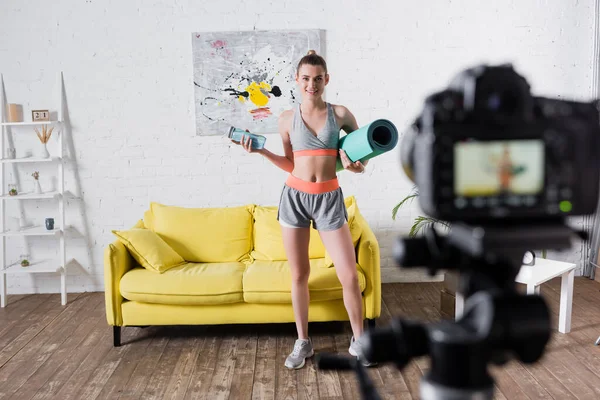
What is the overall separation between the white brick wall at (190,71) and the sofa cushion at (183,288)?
3.75 feet

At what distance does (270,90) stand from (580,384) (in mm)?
2652

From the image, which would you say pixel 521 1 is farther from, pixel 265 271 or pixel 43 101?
pixel 43 101

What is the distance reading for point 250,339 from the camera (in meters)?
3.04

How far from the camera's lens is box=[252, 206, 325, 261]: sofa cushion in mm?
3363

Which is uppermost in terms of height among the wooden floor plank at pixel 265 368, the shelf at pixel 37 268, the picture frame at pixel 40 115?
the picture frame at pixel 40 115

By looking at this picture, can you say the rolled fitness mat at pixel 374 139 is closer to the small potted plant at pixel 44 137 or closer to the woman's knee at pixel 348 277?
the woman's knee at pixel 348 277

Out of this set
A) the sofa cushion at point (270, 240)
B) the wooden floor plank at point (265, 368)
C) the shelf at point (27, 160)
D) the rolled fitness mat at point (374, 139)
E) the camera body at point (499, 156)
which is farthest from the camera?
the shelf at point (27, 160)

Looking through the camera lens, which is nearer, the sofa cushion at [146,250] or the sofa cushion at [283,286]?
the sofa cushion at [283,286]

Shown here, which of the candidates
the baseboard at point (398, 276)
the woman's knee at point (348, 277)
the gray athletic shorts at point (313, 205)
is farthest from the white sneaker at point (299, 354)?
the baseboard at point (398, 276)

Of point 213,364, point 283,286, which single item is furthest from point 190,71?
point 213,364

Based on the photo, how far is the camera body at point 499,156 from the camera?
0.56m

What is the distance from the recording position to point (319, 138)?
255 centimetres

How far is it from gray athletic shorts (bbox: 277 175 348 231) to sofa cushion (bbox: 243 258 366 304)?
0.42 metres

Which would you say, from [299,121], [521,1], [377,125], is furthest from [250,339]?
[521,1]
